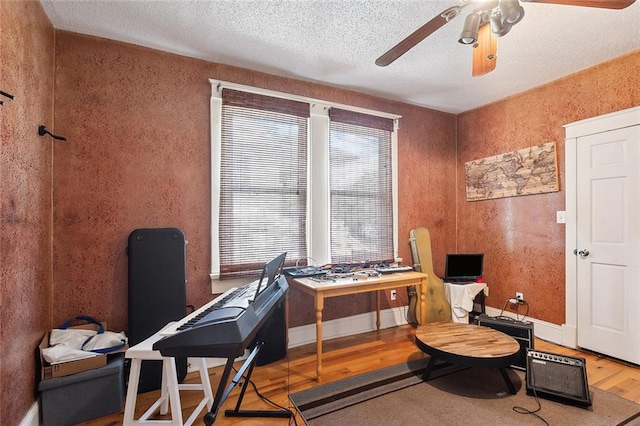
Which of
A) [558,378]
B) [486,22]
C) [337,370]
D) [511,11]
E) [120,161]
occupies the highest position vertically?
[486,22]

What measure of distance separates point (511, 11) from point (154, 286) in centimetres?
282

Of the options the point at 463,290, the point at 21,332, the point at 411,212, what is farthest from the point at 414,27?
the point at 21,332

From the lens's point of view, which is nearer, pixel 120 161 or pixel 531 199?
pixel 120 161

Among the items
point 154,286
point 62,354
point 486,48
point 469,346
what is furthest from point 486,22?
point 62,354

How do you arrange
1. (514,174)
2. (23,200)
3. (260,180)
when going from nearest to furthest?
(23,200)
(260,180)
(514,174)

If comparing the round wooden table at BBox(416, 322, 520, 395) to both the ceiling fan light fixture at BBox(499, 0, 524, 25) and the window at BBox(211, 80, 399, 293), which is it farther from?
the ceiling fan light fixture at BBox(499, 0, 524, 25)

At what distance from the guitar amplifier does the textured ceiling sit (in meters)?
2.47

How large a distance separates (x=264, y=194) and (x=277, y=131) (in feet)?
2.14

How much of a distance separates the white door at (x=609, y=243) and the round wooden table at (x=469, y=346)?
119cm

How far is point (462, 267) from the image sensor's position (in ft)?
12.3

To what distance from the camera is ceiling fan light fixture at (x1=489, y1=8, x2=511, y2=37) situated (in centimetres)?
156

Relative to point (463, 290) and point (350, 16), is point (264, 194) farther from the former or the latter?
point (463, 290)

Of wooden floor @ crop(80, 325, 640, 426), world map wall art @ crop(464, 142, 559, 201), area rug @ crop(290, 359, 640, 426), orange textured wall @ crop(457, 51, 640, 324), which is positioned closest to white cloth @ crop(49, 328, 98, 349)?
wooden floor @ crop(80, 325, 640, 426)

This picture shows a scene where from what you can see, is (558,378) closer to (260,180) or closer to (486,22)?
(486,22)
